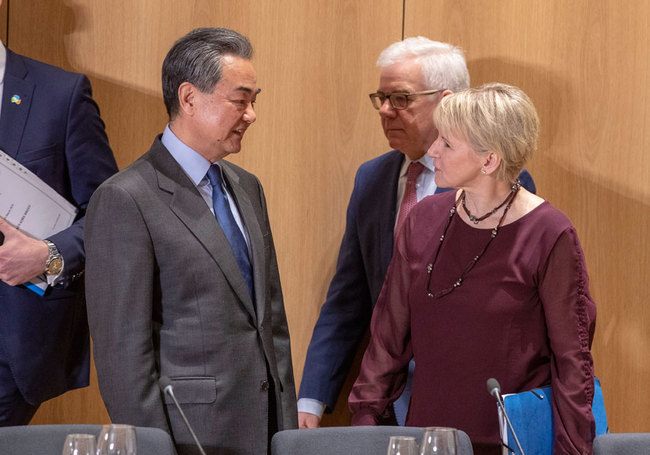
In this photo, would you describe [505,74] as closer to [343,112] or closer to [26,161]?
[343,112]

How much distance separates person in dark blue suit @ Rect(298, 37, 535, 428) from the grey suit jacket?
2.91 feet

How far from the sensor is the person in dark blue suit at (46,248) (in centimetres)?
287

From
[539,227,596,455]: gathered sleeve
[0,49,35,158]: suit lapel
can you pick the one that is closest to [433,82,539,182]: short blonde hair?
[539,227,596,455]: gathered sleeve

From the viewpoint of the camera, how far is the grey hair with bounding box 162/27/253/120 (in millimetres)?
2730

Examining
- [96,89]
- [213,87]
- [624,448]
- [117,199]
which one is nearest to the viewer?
[624,448]

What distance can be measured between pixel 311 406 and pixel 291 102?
1231mm

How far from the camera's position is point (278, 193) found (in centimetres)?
383

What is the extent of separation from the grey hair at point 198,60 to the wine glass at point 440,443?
1.34 m

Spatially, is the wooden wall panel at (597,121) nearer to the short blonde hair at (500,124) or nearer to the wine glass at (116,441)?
the short blonde hair at (500,124)

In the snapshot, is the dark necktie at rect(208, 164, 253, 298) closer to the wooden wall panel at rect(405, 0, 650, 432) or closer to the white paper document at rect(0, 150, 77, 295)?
the white paper document at rect(0, 150, 77, 295)

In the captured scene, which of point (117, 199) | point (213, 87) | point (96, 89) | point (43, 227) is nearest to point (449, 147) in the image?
point (213, 87)

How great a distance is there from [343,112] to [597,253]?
3.91 feet

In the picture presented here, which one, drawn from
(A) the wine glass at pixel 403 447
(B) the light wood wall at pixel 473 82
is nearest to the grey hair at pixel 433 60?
(B) the light wood wall at pixel 473 82

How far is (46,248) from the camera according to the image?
284 cm
